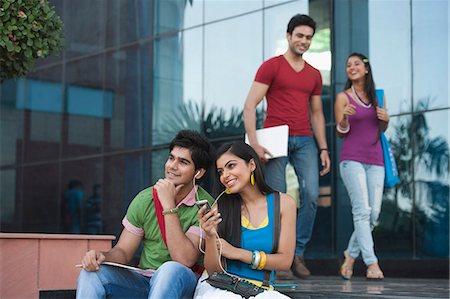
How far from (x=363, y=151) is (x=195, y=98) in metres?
6.38

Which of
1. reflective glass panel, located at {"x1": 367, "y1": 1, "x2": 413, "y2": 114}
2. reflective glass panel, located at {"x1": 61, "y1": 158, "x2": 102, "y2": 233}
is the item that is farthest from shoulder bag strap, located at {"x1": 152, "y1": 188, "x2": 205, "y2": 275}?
reflective glass panel, located at {"x1": 61, "y1": 158, "x2": 102, "y2": 233}

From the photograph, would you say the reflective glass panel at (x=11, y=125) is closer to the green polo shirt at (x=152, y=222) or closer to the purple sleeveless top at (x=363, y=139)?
the purple sleeveless top at (x=363, y=139)

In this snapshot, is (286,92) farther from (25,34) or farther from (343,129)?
(25,34)

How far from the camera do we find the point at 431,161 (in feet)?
31.3

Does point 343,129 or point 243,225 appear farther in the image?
Result: point 343,129

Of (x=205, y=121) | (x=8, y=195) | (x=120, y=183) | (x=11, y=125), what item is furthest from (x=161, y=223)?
(x=8, y=195)

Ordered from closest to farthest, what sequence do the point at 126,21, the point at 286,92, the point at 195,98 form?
the point at 286,92 < the point at 195,98 < the point at 126,21

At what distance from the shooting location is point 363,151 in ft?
22.0

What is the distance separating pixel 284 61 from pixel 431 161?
12.6ft

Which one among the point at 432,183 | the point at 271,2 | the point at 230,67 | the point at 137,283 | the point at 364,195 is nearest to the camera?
the point at 137,283

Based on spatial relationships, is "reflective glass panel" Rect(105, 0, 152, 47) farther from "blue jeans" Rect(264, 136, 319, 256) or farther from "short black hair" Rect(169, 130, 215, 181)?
"short black hair" Rect(169, 130, 215, 181)

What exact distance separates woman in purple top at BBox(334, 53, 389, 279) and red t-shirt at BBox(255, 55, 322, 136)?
433 mm

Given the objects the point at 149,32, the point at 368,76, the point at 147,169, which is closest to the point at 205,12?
the point at 149,32

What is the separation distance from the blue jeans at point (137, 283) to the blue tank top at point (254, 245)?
247 mm
